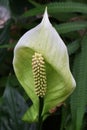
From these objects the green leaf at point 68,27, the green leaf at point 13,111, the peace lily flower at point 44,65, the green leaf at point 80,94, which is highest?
the peace lily flower at point 44,65

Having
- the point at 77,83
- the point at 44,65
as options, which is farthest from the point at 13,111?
the point at 44,65

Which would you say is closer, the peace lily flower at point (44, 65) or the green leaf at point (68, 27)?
the peace lily flower at point (44, 65)

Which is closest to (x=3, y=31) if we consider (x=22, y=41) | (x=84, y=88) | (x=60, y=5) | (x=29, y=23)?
(x=29, y=23)

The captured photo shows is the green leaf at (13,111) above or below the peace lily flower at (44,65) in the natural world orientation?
below

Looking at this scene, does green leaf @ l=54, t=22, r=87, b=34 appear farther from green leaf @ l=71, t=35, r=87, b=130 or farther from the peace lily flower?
the peace lily flower

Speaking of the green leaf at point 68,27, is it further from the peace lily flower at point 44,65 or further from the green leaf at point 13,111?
the peace lily flower at point 44,65

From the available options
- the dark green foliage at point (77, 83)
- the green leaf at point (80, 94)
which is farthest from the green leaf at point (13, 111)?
the green leaf at point (80, 94)

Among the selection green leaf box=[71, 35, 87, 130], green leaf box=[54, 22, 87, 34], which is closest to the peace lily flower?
green leaf box=[71, 35, 87, 130]

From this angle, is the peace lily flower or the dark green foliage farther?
the dark green foliage

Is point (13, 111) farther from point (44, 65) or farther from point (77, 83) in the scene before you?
point (44, 65)
